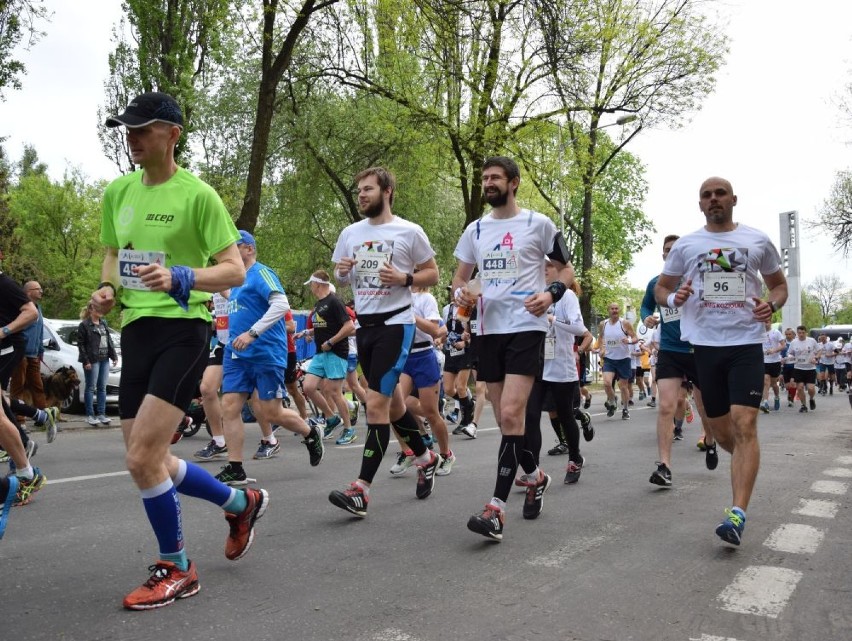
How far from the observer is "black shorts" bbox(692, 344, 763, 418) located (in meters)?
5.07

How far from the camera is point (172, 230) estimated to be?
3.84 meters

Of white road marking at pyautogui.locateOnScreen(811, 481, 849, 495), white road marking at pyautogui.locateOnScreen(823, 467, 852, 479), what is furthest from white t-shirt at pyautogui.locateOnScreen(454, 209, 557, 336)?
white road marking at pyautogui.locateOnScreen(823, 467, 852, 479)

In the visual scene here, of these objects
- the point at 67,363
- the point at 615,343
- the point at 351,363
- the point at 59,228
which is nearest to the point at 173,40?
the point at 67,363

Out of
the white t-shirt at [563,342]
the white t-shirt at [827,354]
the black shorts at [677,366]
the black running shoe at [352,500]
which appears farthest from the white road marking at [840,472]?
the white t-shirt at [827,354]

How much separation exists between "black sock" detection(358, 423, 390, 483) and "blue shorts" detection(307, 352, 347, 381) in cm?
555

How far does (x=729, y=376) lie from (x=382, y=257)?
2.30 m

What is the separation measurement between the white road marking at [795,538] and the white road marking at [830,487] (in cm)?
172

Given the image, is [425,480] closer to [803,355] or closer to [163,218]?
[163,218]

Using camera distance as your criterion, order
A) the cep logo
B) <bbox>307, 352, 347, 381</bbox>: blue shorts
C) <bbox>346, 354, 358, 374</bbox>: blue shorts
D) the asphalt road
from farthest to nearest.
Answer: <bbox>346, 354, 358, 374</bbox>: blue shorts
<bbox>307, 352, 347, 381</bbox>: blue shorts
the cep logo
the asphalt road

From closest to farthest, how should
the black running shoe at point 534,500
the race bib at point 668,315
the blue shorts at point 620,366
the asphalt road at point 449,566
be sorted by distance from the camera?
1. the asphalt road at point 449,566
2. the black running shoe at point 534,500
3. the race bib at point 668,315
4. the blue shorts at point 620,366

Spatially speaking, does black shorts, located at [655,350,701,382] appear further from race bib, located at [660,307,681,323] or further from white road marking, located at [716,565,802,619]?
white road marking, located at [716,565,802,619]

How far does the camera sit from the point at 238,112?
28016 millimetres

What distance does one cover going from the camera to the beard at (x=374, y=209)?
5.84 metres

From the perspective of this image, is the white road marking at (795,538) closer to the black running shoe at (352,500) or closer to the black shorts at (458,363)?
the black running shoe at (352,500)
